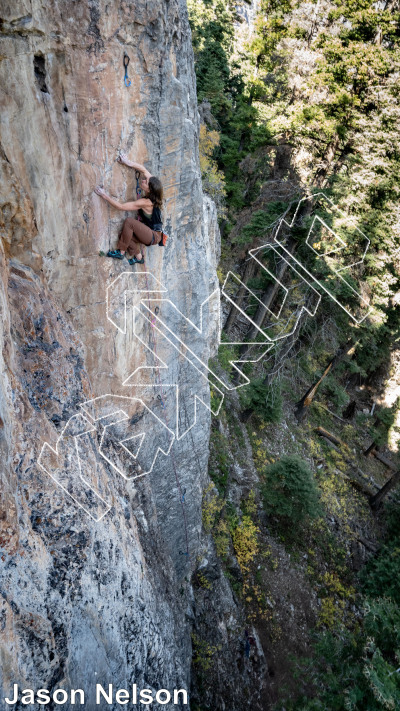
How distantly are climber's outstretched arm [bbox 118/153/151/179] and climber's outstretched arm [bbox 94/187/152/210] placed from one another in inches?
15.0

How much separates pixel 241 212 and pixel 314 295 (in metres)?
6.84

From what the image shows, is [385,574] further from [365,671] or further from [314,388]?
[314,388]

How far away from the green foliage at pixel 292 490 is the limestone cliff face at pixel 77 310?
7.33 metres

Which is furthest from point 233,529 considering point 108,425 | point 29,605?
point 29,605

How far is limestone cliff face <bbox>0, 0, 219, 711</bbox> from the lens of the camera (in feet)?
14.5

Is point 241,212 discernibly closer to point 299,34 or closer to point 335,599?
point 299,34

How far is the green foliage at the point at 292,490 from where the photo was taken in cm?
1331

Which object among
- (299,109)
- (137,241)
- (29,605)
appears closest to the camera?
(29,605)

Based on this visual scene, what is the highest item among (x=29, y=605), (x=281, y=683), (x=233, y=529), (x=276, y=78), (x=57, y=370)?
(x=276, y=78)

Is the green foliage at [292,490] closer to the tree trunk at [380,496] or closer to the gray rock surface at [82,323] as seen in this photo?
the tree trunk at [380,496]

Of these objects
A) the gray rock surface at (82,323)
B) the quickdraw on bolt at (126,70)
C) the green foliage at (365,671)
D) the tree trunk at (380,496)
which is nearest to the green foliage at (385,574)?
the green foliage at (365,671)

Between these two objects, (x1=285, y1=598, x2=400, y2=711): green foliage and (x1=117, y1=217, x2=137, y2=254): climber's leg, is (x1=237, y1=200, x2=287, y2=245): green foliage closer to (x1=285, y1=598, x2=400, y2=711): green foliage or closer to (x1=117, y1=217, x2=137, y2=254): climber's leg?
(x1=117, y1=217, x2=137, y2=254): climber's leg

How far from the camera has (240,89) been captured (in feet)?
70.8

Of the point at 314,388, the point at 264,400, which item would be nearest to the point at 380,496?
the point at 314,388
